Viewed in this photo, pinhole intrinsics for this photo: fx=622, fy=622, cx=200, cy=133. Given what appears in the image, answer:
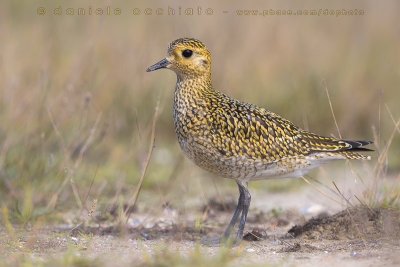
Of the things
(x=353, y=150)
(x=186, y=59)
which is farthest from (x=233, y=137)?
(x=353, y=150)

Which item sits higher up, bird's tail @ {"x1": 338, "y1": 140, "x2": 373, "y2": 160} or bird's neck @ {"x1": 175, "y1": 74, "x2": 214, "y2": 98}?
bird's neck @ {"x1": 175, "y1": 74, "x2": 214, "y2": 98}

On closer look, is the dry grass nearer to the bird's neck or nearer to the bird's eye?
the bird's neck

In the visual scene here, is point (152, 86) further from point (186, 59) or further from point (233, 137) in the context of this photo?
point (233, 137)

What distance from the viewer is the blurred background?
627cm

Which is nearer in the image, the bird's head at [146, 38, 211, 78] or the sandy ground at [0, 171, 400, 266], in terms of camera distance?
the sandy ground at [0, 171, 400, 266]

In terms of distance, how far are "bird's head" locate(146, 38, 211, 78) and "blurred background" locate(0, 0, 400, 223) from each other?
1127 millimetres

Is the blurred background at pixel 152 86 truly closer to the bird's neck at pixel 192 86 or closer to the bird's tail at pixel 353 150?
the bird's tail at pixel 353 150

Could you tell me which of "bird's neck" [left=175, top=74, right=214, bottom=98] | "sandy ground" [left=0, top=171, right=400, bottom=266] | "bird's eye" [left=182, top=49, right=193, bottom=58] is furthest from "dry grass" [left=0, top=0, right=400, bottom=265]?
"bird's eye" [left=182, top=49, right=193, bottom=58]

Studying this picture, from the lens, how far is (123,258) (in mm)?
4188

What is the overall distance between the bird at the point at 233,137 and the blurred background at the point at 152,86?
0.75 m

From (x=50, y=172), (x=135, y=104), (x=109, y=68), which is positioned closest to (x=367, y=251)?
(x=50, y=172)

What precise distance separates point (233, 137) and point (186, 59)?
2.59 ft

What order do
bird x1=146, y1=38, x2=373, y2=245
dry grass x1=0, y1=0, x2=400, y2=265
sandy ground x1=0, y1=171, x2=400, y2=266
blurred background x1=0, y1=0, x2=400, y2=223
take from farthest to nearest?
blurred background x1=0, y1=0, x2=400, y2=223 → dry grass x1=0, y1=0, x2=400, y2=265 → bird x1=146, y1=38, x2=373, y2=245 → sandy ground x1=0, y1=171, x2=400, y2=266

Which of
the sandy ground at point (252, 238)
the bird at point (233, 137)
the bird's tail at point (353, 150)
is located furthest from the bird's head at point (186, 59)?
the bird's tail at point (353, 150)
